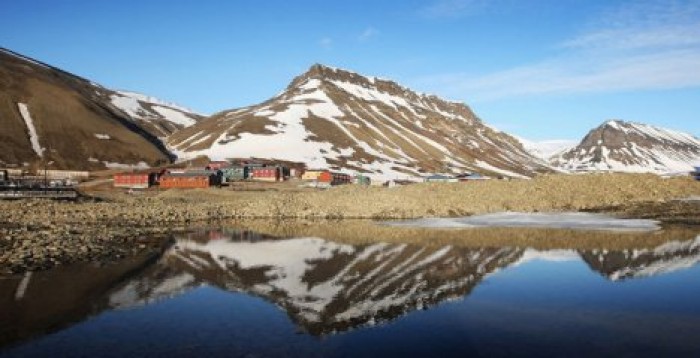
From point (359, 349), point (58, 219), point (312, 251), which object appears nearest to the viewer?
→ point (359, 349)

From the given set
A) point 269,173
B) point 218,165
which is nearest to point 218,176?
point 269,173

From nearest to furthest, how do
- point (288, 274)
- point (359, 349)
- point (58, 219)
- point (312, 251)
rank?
point (359, 349)
point (288, 274)
point (312, 251)
point (58, 219)

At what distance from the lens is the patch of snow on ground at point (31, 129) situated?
496 ft

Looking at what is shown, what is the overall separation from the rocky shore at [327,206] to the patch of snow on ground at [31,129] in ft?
239

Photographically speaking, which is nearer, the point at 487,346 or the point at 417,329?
the point at 487,346

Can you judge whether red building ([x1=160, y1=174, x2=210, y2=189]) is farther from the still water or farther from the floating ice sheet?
the still water

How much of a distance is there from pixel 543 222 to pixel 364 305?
1589 inches

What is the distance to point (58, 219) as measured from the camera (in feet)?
192

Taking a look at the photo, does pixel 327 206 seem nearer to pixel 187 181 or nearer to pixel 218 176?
pixel 187 181

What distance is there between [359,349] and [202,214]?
55685mm

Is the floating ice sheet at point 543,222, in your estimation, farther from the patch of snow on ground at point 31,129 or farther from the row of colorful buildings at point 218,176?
the patch of snow on ground at point 31,129

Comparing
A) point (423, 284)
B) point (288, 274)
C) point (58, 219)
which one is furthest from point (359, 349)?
point (58, 219)

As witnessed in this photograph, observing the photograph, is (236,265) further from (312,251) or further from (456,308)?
(456,308)

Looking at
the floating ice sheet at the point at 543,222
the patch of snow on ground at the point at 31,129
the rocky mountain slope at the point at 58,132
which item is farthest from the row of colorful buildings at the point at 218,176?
the floating ice sheet at the point at 543,222
